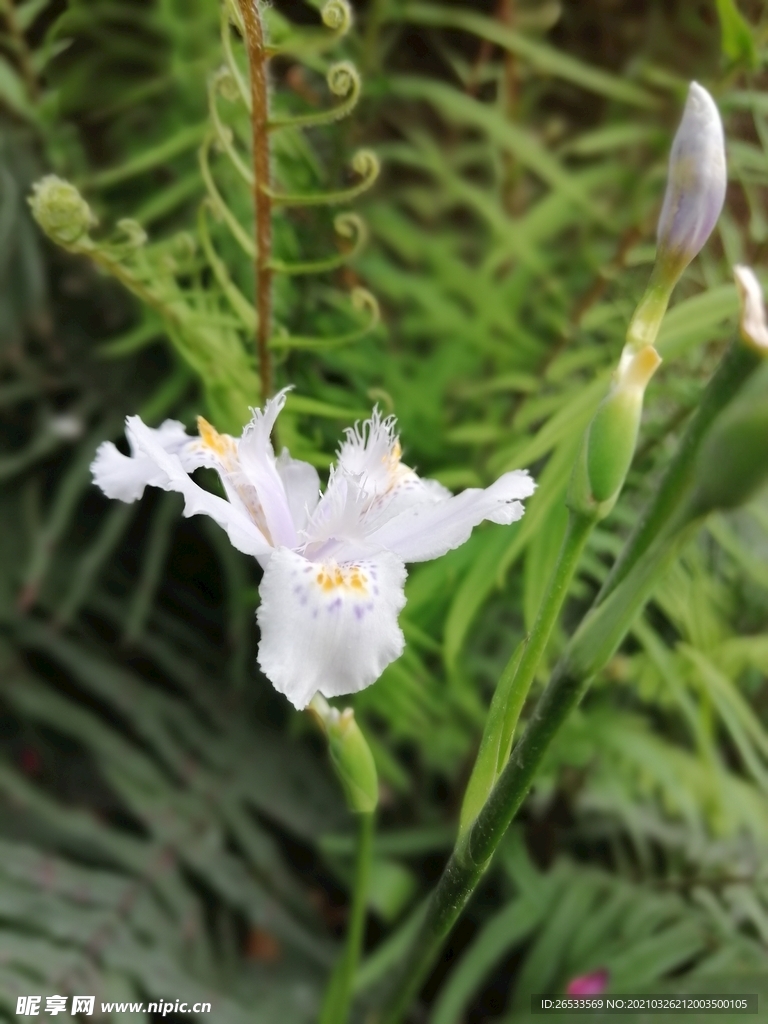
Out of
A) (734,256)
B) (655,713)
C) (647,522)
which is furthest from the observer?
(655,713)

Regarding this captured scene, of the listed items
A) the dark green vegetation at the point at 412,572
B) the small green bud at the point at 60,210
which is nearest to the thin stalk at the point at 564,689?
the dark green vegetation at the point at 412,572

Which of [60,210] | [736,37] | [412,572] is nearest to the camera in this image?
[60,210]

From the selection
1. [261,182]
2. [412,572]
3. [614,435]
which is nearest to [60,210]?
[261,182]

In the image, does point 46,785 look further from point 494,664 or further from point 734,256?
point 734,256

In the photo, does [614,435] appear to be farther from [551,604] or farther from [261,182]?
[261,182]

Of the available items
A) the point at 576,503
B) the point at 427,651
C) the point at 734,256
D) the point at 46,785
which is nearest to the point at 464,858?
the point at 576,503

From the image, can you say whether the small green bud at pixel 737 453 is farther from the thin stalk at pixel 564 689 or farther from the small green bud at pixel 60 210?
the small green bud at pixel 60 210
